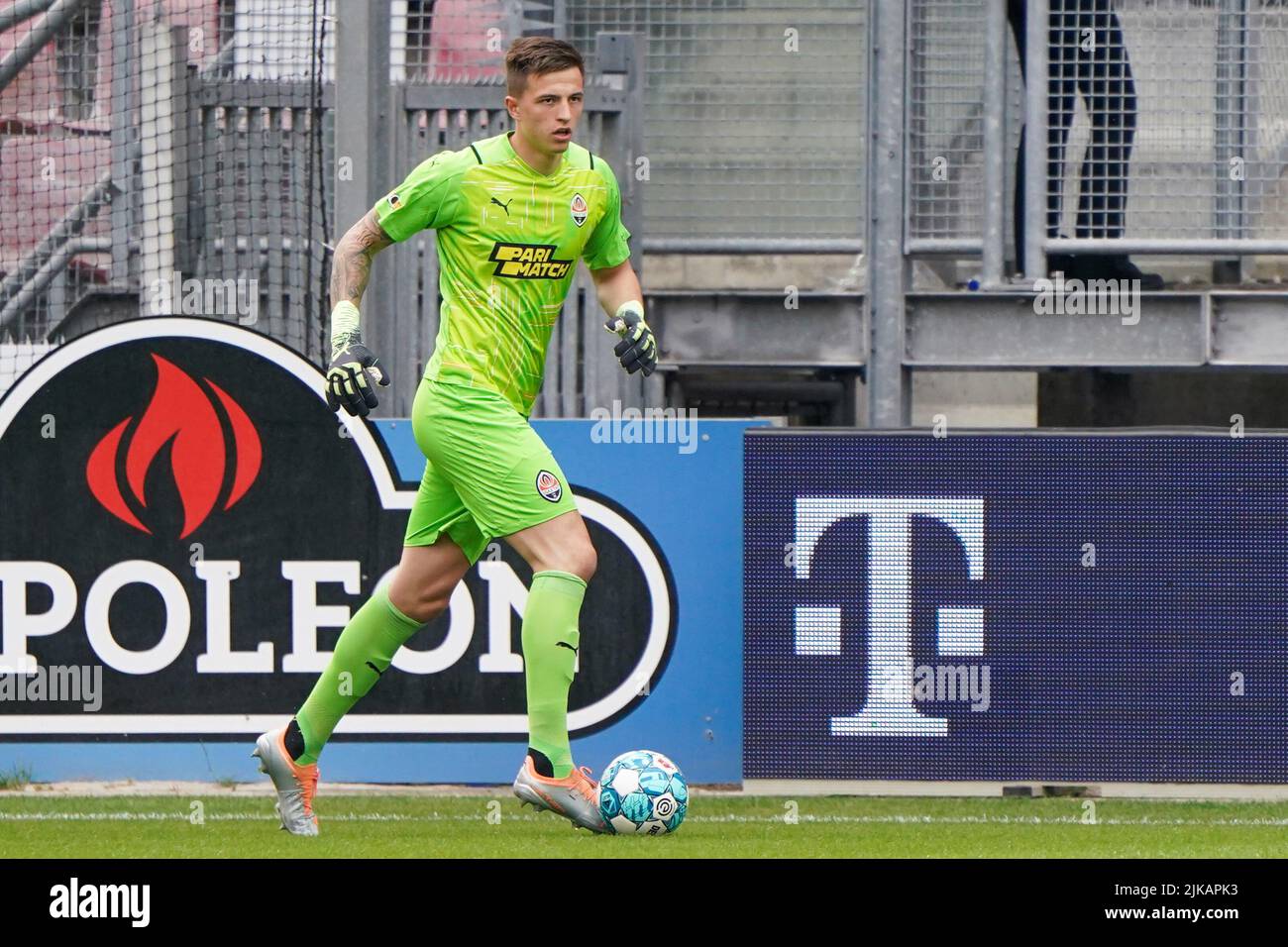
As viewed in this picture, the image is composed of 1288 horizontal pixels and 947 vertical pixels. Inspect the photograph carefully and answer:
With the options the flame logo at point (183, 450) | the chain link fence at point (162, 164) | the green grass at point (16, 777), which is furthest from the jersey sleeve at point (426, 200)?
the green grass at point (16, 777)

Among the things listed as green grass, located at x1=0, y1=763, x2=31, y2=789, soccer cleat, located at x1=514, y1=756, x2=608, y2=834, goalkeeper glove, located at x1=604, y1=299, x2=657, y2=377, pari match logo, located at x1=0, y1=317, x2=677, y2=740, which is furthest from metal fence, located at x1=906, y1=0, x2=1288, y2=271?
green grass, located at x1=0, y1=763, x2=31, y2=789

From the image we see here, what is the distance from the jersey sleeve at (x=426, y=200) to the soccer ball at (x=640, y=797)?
5.51 feet

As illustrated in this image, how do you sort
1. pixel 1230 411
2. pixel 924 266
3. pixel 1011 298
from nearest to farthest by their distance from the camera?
pixel 1011 298, pixel 924 266, pixel 1230 411

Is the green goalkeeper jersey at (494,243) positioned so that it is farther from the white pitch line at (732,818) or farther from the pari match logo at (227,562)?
the pari match logo at (227,562)

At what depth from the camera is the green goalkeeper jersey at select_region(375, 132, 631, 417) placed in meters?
6.04

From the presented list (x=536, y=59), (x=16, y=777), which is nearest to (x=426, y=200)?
(x=536, y=59)

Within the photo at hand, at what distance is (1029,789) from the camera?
25.0ft

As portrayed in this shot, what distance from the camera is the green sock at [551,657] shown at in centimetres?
578

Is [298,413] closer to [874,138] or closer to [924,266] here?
[874,138]

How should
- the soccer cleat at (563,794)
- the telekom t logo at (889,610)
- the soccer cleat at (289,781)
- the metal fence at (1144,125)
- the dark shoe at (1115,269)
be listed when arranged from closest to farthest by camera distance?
1. the soccer cleat at (563,794)
2. the soccer cleat at (289,781)
3. the telekom t logo at (889,610)
4. the metal fence at (1144,125)
5. the dark shoe at (1115,269)

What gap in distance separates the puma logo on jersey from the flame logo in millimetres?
2124

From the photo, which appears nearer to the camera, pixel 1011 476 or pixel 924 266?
pixel 1011 476

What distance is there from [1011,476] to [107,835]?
3.43 meters

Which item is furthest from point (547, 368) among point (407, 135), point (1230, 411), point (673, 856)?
point (1230, 411)
